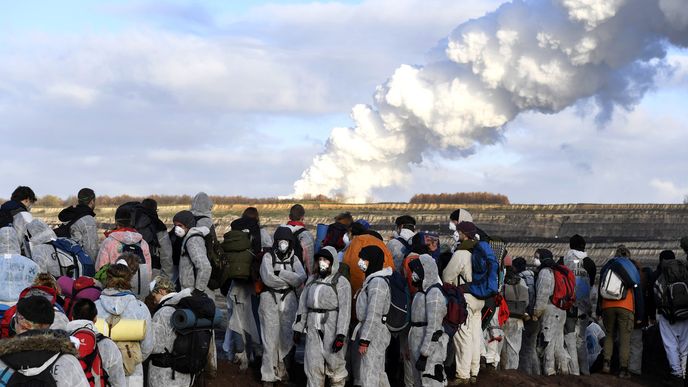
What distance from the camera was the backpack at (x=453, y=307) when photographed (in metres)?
14.7

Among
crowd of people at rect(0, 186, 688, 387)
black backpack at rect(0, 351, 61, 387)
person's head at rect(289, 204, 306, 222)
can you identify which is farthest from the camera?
person's head at rect(289, 204, 306, 222)

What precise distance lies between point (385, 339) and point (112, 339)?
5.11 metres

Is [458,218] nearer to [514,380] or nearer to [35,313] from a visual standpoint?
[514,380]

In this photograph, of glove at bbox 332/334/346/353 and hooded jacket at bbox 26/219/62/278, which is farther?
glove at bbox 332/334/346/353

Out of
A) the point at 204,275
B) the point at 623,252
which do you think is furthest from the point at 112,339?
the point at 623,252

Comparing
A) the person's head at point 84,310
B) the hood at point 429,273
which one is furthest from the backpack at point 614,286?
the person's head at point 84,310

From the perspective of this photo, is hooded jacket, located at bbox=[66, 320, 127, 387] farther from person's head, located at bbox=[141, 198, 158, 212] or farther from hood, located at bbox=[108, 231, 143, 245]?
person's head, located at bbox=[141, 198, 158, 212]

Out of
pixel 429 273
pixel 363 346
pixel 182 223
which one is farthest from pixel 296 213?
pixel 363 346

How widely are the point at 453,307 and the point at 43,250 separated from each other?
5367 mm

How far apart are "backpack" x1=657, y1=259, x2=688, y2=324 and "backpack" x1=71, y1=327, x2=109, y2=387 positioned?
11745mm

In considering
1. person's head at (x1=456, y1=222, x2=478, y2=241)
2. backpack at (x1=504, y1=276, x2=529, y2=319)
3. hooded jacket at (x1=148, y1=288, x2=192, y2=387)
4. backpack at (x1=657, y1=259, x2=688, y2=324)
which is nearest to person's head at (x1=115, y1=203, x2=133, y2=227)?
hooded jacket at (x1=148, y1=288, x2=192, y2=387)

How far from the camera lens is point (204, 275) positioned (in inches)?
579

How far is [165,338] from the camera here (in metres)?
11.3

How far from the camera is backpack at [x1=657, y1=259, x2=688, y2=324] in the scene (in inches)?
714
